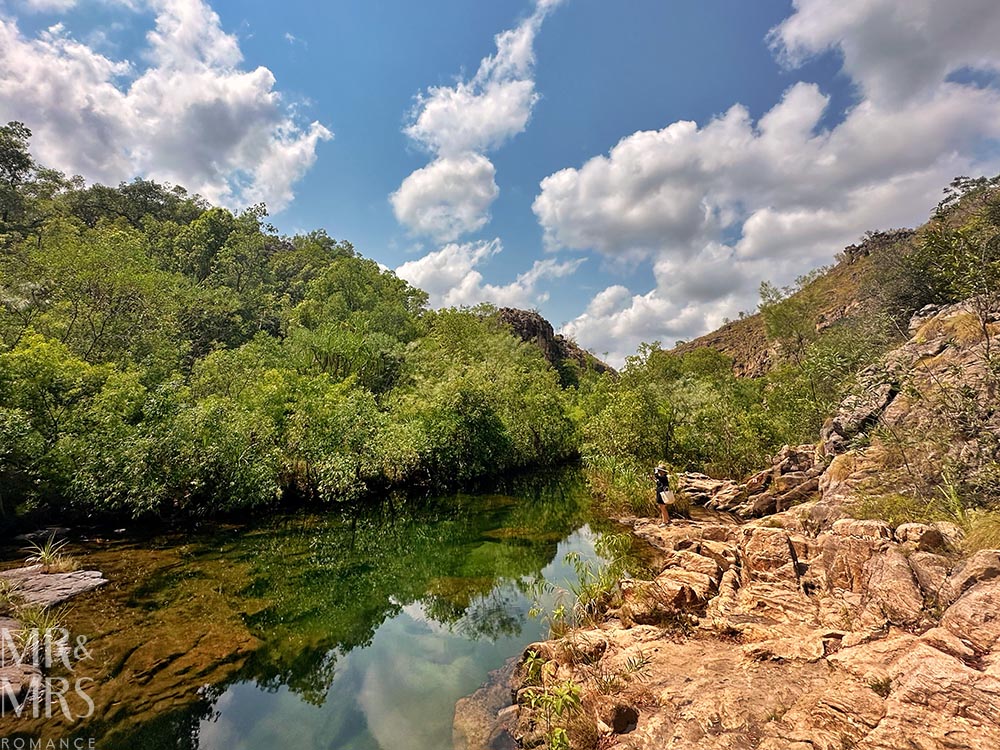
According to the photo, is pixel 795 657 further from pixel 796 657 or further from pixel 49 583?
pixel 49 583

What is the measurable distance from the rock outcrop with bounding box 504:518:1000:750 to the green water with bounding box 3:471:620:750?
6.99 feet

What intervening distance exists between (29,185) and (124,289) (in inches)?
1839

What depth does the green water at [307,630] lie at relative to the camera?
7.23 m

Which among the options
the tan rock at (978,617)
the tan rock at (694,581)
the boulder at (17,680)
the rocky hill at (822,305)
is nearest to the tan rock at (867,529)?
the tan rock at (694,581)

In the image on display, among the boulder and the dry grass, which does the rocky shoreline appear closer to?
the dry grass

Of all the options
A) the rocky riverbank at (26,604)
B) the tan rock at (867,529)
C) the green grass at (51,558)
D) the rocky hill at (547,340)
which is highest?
the rocky hill at (547,340)

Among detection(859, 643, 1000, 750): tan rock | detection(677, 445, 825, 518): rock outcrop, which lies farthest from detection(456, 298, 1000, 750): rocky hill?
detection(677, 445, 825, 518): rock outcrop

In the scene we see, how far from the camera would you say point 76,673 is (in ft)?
26.2

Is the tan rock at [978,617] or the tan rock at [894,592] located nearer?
the tan rock at [978,617]

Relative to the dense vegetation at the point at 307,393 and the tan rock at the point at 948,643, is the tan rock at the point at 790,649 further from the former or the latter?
the dense vegetation at the point at 307,393

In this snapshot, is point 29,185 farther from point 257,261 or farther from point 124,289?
point 124,289

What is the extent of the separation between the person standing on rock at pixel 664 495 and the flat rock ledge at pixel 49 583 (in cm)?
1784

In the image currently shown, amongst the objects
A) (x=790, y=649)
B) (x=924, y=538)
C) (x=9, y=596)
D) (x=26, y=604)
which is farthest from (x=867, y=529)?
(x=9, y=596)

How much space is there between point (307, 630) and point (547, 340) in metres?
87.7
